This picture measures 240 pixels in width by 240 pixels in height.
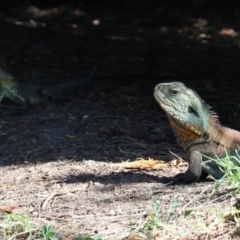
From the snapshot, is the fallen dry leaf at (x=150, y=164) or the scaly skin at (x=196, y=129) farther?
the fallen dry leaf at (x=150, y=164)

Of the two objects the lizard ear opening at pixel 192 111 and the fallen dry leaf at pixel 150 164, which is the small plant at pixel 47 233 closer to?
the lizard ear opening at pixel 192 111

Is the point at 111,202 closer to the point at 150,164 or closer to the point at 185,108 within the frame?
the point at 185,108

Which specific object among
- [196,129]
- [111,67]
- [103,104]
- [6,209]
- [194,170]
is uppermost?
[196,129]

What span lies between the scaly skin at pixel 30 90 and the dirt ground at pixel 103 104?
0.11m

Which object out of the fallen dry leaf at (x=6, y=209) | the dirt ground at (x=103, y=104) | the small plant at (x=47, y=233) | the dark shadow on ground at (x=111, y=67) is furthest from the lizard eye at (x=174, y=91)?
the small plant at (x=47, y=233)

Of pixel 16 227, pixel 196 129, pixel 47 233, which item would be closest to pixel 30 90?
pixel 196 129

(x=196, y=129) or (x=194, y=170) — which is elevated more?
(x=196, y=129)

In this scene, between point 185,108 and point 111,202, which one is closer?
point 111,202

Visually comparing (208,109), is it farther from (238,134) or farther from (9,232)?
(9,232)

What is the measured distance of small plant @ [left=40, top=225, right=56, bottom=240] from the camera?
4.64 m

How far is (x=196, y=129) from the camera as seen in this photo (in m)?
5.80

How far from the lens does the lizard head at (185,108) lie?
5738 mm

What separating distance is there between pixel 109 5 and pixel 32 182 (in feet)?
24.5

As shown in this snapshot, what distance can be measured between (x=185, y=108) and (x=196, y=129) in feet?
0.62
